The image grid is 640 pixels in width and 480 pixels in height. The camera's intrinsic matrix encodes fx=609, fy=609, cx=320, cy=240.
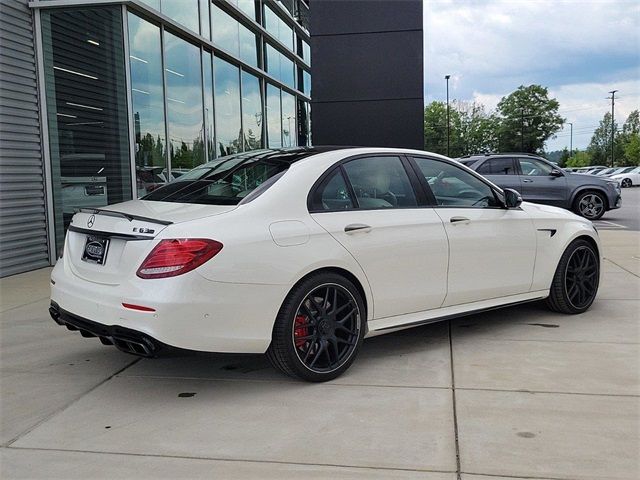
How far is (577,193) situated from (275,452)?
13459 mm

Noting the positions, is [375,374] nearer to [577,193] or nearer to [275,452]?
[275,452]

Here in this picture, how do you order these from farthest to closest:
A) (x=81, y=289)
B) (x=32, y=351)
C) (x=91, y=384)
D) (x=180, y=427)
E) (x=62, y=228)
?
(x=62, y=228) → (x=32, y=351) → (x=91, y=384) → (x=81, y=289) → (x=180, y=427)

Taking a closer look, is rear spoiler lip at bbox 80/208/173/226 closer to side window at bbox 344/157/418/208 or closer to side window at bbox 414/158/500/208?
side window at bbox 344/157/418/208

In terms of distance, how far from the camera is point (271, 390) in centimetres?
386

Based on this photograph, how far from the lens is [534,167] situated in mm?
14289

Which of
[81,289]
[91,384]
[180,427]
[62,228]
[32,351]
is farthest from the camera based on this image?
[62,228]

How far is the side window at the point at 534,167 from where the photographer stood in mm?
14219

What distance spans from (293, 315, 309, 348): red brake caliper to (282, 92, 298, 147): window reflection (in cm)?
1600

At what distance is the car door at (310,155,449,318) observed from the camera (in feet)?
13.4

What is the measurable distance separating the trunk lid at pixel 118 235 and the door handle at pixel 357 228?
0.80 m

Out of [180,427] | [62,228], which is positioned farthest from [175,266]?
[62,228]

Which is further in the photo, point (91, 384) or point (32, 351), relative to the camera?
point (32, 351)

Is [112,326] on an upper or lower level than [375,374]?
upper

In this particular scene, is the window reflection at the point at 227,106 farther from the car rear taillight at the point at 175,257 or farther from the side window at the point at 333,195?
the car rear taillight at the point at 175,257
